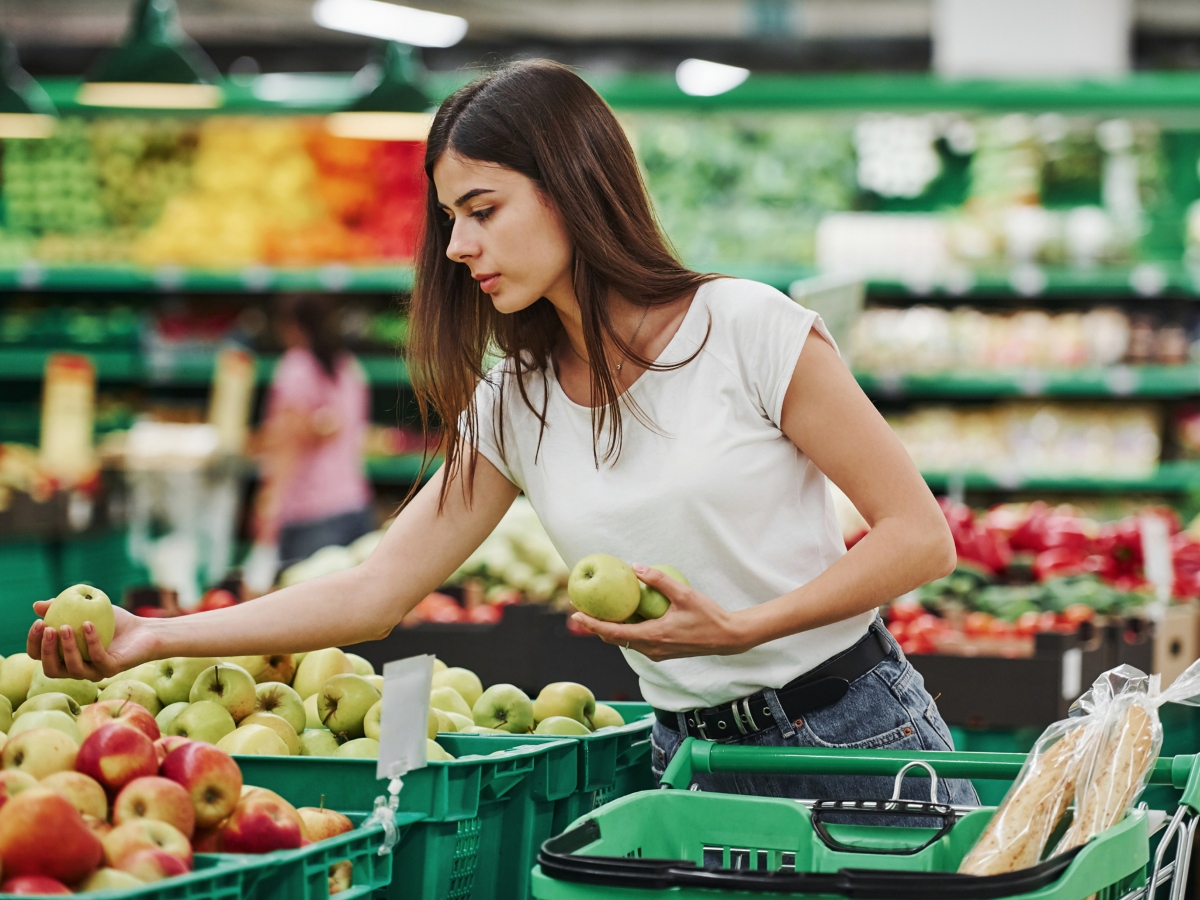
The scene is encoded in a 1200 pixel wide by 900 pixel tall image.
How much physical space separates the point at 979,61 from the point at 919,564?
6635 millimetres

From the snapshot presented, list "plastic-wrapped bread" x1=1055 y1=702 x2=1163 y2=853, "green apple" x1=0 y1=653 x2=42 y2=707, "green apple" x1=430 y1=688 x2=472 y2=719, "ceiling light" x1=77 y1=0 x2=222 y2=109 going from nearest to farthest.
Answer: "plastic-wrapped bread" x1=1055 y1=702 x2=1163 y2=853 < "green apple" x1=0 y1=653 x2=42 y2=707 < "green apple" x1=430 y1=688 x2=472 y2=719 < "ceiling light" x1=77 y1=0 x2=222 y2=109

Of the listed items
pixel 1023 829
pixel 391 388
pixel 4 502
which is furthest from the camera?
pixel 391 388

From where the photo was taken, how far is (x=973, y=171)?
8.41m

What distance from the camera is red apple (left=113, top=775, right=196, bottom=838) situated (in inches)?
57.3

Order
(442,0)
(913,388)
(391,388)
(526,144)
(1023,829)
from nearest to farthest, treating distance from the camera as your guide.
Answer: (1023,829) → (526,144) → (913,388) → (391,388) → (442,0)

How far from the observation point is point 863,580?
1.74 metres

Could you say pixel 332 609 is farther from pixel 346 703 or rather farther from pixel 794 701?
pixel 794 701

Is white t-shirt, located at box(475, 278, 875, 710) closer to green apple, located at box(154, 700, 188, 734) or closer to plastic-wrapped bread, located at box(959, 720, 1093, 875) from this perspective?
plastic-wrapped bread, located at box(959, 720, 1093, 875)

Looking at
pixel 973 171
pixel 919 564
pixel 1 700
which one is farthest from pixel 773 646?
pixel 973 171

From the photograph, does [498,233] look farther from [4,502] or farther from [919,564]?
[4,502]

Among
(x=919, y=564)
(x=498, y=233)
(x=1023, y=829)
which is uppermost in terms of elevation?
(x=498, y=233)

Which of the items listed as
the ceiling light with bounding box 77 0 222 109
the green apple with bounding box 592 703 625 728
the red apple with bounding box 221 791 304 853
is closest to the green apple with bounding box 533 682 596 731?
the green apple with bounding box 592 703 625 728

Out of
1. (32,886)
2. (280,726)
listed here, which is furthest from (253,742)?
(32,886)

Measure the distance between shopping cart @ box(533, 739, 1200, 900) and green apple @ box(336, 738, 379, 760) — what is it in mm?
361
